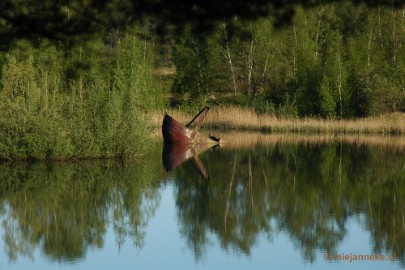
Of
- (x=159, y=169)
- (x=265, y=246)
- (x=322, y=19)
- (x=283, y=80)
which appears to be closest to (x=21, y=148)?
(x=159, y=169)

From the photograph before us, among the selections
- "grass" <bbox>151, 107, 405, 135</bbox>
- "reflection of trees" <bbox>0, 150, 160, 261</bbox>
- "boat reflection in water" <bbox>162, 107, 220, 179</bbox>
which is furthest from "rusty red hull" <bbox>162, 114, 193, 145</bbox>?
"grass" <bbox>151, 107, 405, 135</bbox>

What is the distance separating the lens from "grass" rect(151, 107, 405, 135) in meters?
40.1

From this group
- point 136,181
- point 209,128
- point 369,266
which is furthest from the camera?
point 209,128

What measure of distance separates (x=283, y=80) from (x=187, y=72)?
21.9ft

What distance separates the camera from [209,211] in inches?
711

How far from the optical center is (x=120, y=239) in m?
15.0

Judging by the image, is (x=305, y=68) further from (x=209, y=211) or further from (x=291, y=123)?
(x=209, y=211)

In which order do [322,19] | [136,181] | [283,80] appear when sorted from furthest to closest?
[322,19]
[283,80]
[136,181]

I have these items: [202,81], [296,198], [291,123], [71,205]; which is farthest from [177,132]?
[202,81]

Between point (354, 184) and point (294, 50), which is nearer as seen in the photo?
point (354, 184)

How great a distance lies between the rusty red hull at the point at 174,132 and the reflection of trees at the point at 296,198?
265 cm

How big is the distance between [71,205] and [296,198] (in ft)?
17.7

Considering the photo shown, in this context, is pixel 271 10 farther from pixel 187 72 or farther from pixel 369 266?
pixel 187 72

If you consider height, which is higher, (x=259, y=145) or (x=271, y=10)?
(x=271, y=10)
